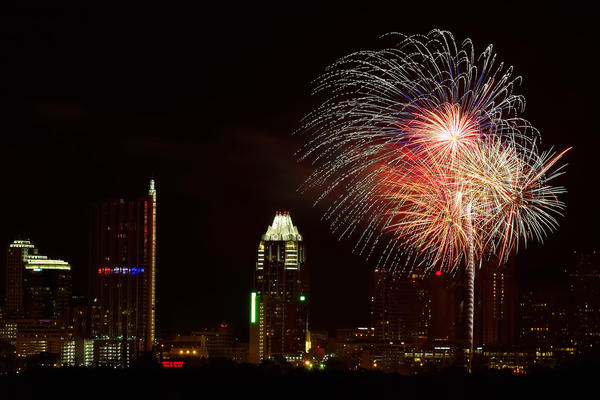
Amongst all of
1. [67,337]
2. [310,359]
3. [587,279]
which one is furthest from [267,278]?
[587,279]

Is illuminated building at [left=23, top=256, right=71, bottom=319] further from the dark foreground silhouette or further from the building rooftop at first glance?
the dark foreground silhouette

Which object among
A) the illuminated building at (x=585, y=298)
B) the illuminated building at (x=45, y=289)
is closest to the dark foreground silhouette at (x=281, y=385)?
the illuminated building at (x=585, y=298)

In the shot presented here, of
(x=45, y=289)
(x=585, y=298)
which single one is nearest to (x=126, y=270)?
(x=45, y=289)

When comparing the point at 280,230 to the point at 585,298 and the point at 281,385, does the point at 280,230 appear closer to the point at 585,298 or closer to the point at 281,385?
the point at 585,298

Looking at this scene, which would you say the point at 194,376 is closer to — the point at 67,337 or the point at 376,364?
the point at 376,364

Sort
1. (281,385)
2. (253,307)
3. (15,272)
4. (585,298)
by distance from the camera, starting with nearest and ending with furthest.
→ 1. (281,385)
2. (585,298)
3. (253,307)
4. (15,272)

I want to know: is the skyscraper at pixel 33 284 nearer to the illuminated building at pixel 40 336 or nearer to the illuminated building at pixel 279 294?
the illuminated building at pixel 40 336
